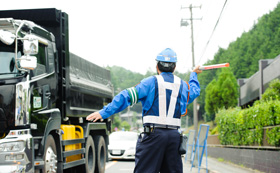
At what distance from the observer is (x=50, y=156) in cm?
838

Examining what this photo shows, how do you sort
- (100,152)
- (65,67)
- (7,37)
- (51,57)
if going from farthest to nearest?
1. (100,152)
2. (65,67)
3. (51,57)
4. (7,37)

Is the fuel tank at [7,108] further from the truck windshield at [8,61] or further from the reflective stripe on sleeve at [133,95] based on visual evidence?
the reflective stripe on sleeve at [133,95]

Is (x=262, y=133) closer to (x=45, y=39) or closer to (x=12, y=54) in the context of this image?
(x=45, y=39)

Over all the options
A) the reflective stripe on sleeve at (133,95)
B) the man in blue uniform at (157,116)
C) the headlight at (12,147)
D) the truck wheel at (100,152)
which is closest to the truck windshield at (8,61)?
the headlight at (12,147)

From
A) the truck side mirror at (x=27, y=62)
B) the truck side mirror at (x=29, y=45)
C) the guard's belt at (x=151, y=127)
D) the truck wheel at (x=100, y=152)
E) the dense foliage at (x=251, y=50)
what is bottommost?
the truck wheel at (x=100, y=152)

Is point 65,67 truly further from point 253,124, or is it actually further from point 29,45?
point 253,124

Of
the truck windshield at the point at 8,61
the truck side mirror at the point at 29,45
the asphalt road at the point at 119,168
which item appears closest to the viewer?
the truck side mirror at the point at 29,45

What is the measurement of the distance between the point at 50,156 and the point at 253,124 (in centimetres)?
846

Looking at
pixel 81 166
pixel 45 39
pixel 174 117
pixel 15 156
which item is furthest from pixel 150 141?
pixel 81 166

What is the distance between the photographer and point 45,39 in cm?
868

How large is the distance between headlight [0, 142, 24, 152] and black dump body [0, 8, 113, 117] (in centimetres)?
225

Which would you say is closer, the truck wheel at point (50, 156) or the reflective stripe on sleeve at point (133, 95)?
the reflective stripe on sleeve at point (133, 95)

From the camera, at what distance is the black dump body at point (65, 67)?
369 inches

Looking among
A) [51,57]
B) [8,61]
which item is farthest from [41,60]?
[8,61]
